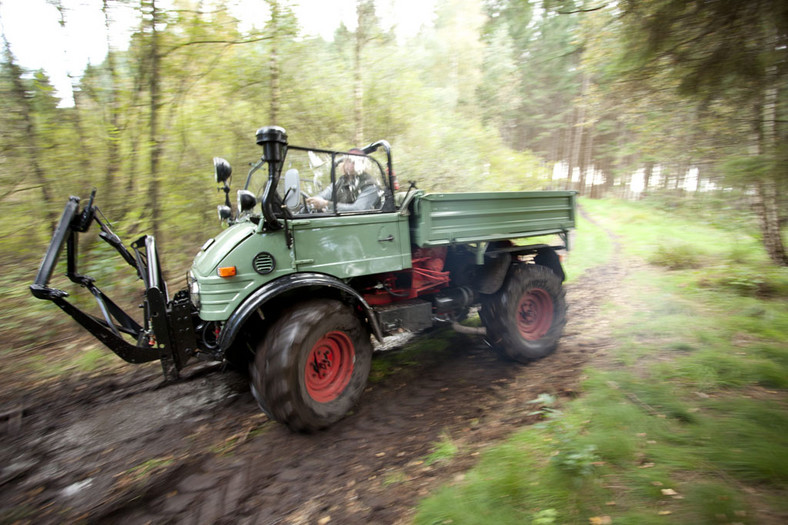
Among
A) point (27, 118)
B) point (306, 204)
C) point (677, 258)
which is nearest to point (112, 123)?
point (27, 118)

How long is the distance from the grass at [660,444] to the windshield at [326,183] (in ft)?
8.00

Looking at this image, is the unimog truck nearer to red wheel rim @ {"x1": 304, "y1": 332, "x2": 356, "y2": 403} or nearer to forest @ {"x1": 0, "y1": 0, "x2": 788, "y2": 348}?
red wheel rim @ {"x1": 304, "y1": 332, "x2": 356, "y2": 403}

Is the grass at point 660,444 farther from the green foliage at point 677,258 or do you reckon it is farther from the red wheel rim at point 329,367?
the green foliage at point 677,258

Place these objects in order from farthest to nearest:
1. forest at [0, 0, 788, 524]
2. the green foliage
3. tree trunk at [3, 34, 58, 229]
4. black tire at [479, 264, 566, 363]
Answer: the green foliage
tree trunk at [3, 34, 58, 229]
black tire at [479, 264, 566, 363]
forest at [0, 0, 788, 524]

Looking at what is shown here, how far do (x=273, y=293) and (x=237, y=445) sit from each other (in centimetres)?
128

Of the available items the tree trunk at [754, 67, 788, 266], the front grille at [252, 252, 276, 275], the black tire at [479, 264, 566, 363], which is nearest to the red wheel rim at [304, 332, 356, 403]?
the front grille at [252, 252, 276, 275]

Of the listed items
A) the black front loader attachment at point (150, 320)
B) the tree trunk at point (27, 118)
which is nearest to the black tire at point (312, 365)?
the black front loader attachment at point (150, 320)

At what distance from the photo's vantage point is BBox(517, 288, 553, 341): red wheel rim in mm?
4781

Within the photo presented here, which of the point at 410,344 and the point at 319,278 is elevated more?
the point at 319,278

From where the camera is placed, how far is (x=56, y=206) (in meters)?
5.16

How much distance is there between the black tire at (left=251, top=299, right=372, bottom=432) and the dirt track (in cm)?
25

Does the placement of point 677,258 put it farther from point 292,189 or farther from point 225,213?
point 225,213

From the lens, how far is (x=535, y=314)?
4906 millimetres

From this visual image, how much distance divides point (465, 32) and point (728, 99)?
18.1m
